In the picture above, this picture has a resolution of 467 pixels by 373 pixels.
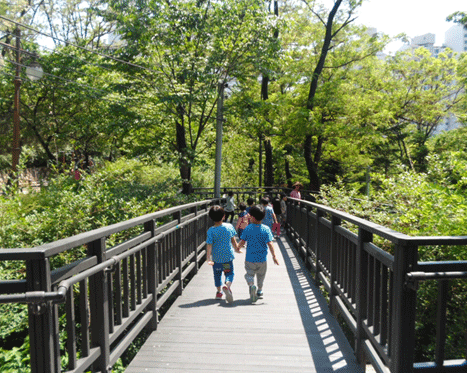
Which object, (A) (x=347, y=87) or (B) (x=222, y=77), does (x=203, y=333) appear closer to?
(B) (x=222, y=77)

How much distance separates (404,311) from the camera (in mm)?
2559

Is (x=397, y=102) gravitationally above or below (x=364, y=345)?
above

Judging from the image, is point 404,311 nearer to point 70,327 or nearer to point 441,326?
→ point 441,326

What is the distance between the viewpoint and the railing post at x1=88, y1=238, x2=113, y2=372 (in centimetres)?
297

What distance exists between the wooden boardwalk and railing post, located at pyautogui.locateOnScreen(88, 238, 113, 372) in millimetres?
703

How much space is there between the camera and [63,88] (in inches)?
945

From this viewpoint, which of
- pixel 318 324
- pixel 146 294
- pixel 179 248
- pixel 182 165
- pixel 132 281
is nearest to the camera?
pixel 132 281

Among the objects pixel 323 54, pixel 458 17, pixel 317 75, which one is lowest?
pixel 317 75

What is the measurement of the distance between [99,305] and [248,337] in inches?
78.0

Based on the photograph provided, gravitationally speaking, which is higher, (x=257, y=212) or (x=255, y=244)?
(x=257, y=212)

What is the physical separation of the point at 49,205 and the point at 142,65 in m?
6.81

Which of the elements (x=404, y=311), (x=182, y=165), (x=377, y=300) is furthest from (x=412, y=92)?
(x=404, y=311)

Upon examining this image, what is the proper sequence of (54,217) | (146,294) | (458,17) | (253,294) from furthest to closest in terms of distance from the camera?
(458,17) → (54,217) → (253,294) → (146,294)

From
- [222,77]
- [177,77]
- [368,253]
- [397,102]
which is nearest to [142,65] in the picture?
[177,77]
